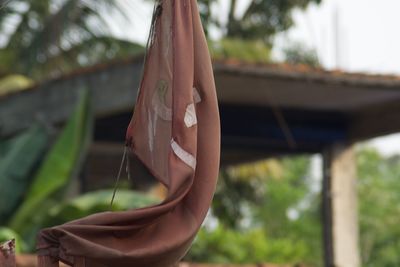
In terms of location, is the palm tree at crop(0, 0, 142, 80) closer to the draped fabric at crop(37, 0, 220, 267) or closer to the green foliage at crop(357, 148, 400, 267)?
the green foliage at crop(357, 148, 400, 267)

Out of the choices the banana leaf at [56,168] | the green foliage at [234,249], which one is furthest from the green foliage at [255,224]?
the banana leaf at [56,168]

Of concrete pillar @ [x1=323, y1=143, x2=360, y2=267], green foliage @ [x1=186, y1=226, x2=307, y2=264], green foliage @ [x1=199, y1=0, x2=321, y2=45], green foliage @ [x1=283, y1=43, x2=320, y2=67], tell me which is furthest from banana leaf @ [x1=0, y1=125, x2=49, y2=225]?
green foliage @ [x1=283, y1=43, x2=320, y2=67]

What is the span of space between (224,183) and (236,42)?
4.64 metres

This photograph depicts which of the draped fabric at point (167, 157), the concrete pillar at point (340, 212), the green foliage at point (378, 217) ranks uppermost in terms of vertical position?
the draped fabric at point (167, 157)

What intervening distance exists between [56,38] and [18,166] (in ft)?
24.0

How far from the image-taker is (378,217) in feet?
105

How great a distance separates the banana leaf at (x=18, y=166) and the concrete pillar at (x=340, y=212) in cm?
329

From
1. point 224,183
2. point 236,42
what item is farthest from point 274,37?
point 236,42

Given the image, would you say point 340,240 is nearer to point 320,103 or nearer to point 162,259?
point 320,103

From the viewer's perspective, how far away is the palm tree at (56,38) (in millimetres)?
19016

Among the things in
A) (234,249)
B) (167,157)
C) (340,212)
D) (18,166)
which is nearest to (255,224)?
(234,249)

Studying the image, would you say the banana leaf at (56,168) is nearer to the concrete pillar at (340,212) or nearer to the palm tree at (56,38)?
the concrete pillar at (340,212)

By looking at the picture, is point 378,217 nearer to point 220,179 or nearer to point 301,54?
point 301,54

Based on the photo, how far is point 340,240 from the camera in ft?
42.0
